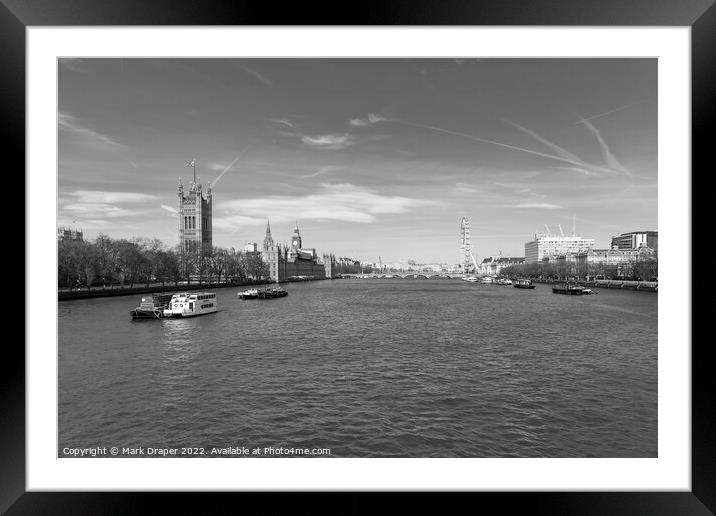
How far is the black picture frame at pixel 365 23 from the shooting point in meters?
2.81

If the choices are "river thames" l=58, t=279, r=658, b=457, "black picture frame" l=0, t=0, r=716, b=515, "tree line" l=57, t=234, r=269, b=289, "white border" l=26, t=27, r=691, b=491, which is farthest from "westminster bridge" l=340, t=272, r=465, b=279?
"black picture frame" l=0, t=0, r=716, b=515

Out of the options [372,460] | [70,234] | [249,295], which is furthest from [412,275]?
[372,460]

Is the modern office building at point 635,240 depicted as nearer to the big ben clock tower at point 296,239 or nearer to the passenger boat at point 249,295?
the passenger boat at point 249,295

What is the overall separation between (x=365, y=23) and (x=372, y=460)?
3241 millimetres

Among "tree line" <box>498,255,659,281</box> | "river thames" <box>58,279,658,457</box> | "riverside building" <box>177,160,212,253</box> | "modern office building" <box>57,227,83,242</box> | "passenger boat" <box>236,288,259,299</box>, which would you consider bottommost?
"passenger boat" <box>236,288,259,299</box>

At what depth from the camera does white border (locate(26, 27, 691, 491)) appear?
3.08m

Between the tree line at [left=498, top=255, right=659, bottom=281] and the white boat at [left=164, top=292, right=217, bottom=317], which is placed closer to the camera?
the white boat at [left=164, top=292, right=217, bottom=317]

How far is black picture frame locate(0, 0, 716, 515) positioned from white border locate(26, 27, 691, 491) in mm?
102

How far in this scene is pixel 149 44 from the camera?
3.44 meters

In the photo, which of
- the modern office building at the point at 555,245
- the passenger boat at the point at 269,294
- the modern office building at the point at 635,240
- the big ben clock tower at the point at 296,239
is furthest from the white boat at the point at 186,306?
the big ben clock tower at the point at 296,239

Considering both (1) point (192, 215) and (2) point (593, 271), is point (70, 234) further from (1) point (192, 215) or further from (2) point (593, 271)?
(2) point (593, 271)

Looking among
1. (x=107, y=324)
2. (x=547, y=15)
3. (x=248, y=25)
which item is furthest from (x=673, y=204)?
(x=107, y=324)

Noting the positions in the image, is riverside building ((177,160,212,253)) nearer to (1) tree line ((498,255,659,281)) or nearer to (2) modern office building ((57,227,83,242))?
(2) modern office building ((57,227,83,242))

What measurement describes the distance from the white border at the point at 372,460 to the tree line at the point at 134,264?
1606cm
